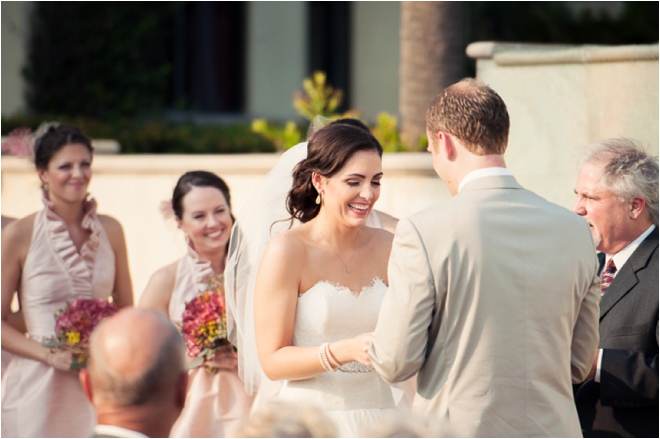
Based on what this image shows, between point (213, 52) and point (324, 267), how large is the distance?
38.3ft

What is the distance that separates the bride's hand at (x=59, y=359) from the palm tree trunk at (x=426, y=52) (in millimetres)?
3721

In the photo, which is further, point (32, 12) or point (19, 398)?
point (32, 12)

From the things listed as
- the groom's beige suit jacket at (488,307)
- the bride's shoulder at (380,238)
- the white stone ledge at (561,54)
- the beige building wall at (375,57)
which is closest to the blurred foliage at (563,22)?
the beige building wall at (375,57)

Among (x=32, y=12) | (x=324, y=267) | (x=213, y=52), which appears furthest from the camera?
(x=213, y=52)

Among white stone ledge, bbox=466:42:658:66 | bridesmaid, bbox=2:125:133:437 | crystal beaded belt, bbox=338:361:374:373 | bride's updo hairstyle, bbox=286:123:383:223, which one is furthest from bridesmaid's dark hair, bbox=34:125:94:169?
white stone ledge, bbox=466:42:658:66

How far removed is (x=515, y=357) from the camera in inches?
102

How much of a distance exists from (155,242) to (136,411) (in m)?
4.90

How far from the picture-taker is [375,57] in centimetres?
1319

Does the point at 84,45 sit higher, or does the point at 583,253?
the point at 84,45

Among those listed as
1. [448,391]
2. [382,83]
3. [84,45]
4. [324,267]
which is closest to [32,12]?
[84,45]

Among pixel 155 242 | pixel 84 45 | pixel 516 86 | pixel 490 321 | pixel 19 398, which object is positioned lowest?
pixel 19 398

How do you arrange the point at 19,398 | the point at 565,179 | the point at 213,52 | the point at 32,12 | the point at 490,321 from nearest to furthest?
the point at 490,321 → the point at 19,398 → the point at 565,179 → the point at 32,12 → the point at 213,52

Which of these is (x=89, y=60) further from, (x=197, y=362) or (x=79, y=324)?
(x=197, y=362)

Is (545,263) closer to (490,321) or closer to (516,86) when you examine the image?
(490,321)
